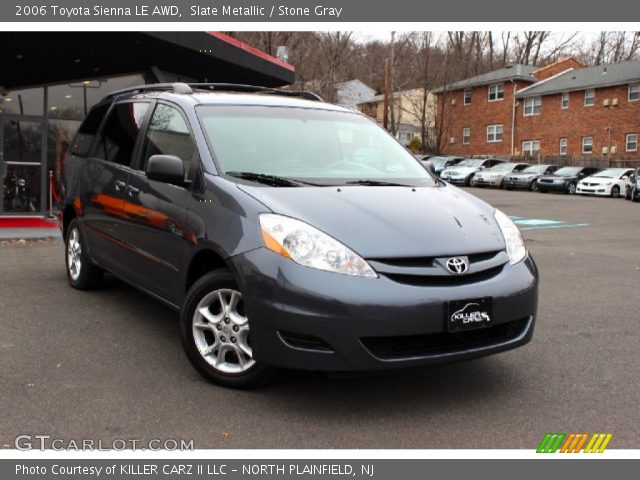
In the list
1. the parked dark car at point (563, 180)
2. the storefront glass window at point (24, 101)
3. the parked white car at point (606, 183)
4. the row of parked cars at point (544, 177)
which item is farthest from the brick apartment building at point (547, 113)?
the storefront glass window at point (24, 101)

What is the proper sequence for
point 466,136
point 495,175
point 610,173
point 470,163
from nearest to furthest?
point 610,173
point 495,175
point 470,163
point 466,136

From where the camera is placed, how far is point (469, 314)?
3496mm

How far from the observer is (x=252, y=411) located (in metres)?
3.60

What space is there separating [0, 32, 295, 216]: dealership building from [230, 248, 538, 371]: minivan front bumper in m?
8.97

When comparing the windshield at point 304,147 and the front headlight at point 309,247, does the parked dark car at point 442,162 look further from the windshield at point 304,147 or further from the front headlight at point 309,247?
the front headlight at point 309,247

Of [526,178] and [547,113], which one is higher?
[547,113]

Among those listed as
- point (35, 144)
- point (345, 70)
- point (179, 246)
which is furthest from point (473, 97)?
point (179, 246)

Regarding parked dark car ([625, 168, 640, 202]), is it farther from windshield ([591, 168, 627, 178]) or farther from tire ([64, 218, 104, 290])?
tire ([64, 218, 104, 290])

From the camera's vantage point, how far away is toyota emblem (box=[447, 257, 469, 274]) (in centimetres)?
353

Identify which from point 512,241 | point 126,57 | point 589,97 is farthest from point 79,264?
point 589,97

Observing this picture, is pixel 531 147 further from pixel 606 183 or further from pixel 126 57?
pixel 126 57

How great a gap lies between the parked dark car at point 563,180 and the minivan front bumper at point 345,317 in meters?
29.4

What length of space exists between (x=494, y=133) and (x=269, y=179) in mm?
46186
